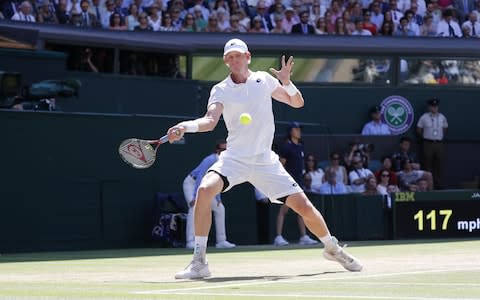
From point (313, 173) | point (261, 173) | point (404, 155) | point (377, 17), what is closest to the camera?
point (261, 173)

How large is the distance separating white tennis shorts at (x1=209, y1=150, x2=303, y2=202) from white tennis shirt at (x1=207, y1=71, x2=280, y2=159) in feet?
0.20

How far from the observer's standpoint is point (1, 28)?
18969mm

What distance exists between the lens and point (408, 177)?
22672 mm

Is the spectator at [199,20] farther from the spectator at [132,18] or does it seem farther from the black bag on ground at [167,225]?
the black bag on ground at [167,225]

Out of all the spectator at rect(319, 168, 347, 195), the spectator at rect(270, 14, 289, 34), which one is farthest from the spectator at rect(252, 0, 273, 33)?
the spectator at rect(319, 168, 347, 195)

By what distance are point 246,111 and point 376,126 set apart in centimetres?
1517

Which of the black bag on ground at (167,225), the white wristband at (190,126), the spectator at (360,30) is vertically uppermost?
the spectator at (360,30)

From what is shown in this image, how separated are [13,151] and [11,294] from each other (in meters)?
8.42

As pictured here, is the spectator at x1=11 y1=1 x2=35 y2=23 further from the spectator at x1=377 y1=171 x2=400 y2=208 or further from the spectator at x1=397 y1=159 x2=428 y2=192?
the spectator at x1=397 y1=159 x2=428 y2=192

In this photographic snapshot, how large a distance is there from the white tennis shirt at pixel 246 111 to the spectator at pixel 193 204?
25.1 ft

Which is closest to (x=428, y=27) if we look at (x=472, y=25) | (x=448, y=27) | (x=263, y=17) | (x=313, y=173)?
(x=448, y=27)

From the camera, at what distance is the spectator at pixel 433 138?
2494 cm

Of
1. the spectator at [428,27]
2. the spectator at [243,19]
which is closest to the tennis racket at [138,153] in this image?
the spectator at [243,19]

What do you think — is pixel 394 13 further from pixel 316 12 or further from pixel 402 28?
pixel 316 12
